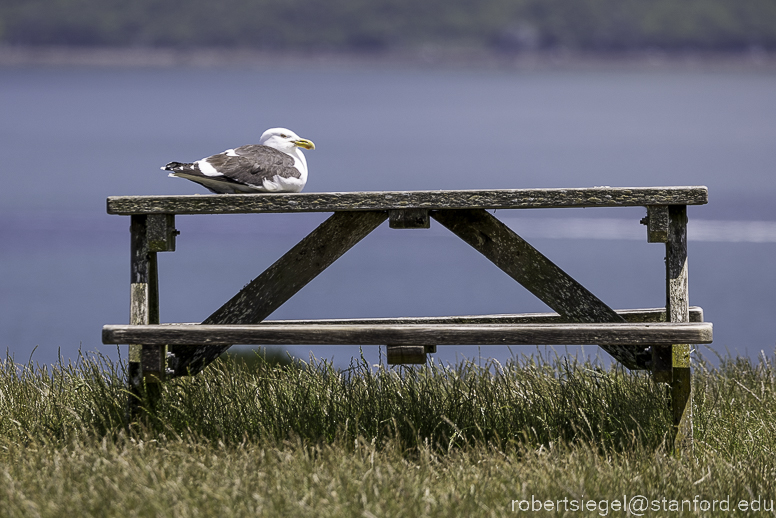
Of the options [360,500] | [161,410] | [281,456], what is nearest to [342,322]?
[161,410]

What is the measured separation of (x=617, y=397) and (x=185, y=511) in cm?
253

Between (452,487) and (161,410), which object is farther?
(161,410)

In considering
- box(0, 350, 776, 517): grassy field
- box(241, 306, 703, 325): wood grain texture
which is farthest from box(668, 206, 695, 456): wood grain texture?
box(241, 306, 703, 325): wood grain texture

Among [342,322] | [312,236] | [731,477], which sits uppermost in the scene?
[312,236]

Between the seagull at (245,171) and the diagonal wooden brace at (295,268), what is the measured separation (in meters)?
0.31

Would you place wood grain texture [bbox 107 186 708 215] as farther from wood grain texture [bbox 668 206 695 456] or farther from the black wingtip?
the black wingtip

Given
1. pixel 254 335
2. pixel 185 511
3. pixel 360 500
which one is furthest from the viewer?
pixel 254 335

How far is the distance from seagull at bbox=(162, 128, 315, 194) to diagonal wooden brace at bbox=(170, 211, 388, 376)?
31 cm

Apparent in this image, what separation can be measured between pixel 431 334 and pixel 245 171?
1.30 m

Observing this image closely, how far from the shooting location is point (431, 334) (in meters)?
3.88

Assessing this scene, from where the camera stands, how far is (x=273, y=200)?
13.6 feet

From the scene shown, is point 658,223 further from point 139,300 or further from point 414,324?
point 139,300

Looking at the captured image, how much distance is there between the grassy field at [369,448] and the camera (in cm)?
335

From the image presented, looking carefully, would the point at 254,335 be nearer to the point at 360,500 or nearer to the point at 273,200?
the point at 273,200
